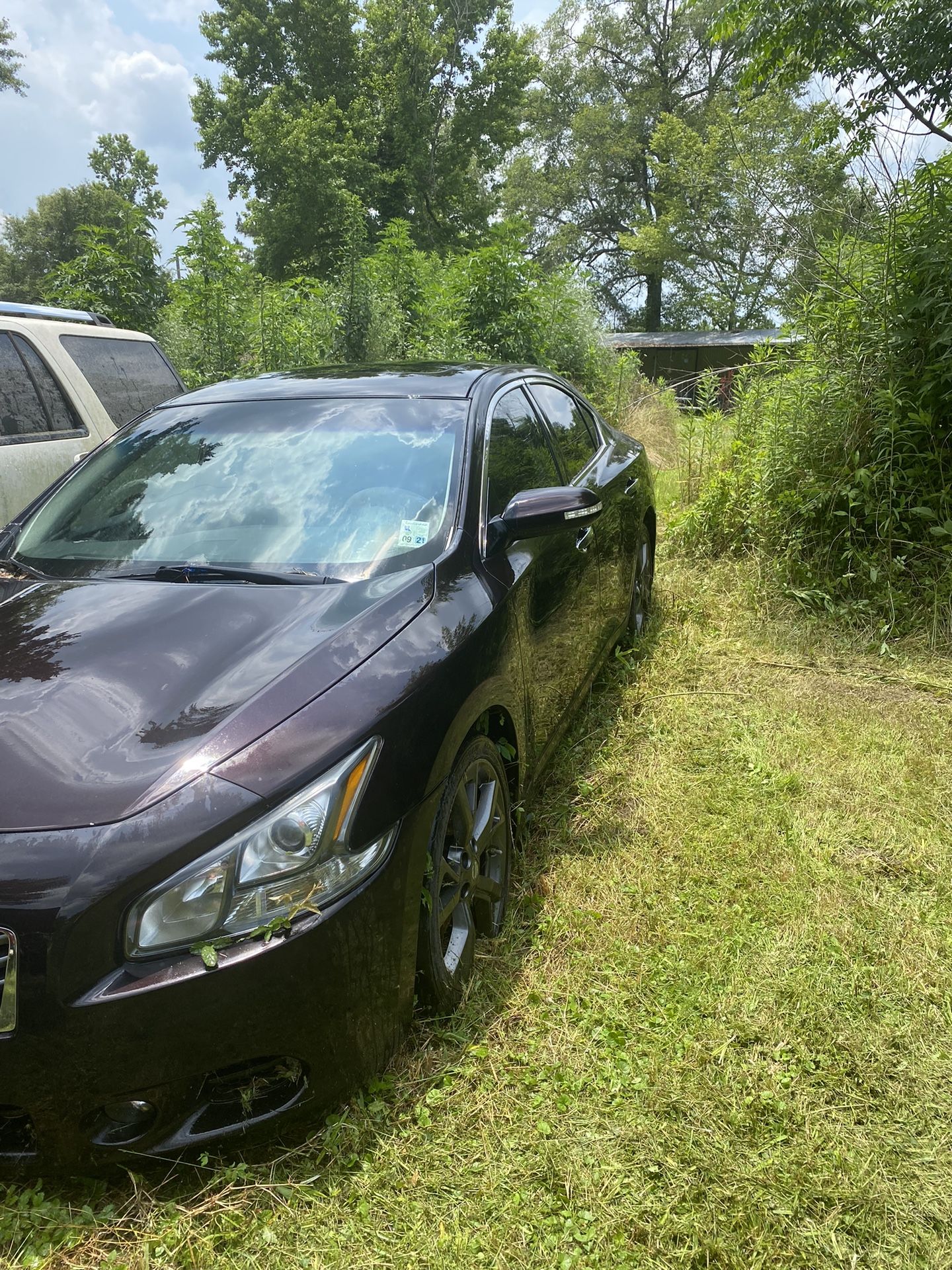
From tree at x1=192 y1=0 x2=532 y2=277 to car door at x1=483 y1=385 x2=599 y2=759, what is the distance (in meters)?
29.7

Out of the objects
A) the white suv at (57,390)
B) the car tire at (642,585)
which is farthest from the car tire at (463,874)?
the white suv at (57,390)

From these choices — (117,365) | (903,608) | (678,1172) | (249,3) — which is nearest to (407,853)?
(678,1172)

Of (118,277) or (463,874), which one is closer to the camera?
(463,874)

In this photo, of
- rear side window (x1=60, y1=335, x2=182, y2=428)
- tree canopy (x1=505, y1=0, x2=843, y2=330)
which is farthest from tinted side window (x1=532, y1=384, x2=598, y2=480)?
tree canopy (x1=505, y1=0, x2=843, y2=330)

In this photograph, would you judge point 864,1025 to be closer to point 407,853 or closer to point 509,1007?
point 509,1007

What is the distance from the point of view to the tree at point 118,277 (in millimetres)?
9398

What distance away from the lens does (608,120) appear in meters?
40.9

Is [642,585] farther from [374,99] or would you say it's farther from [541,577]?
[374,99]

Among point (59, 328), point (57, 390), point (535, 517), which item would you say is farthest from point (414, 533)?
point (59, 328)

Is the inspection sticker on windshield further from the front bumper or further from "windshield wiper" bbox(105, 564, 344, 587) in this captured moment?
the front bumper

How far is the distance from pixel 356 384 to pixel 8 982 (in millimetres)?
2211

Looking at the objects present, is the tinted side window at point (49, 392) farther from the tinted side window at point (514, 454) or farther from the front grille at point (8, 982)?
the front grille at point (8, 982)

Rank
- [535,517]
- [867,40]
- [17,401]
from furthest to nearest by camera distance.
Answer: [867,40], [17,401], [535,517]

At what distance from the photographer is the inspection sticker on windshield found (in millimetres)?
2467
